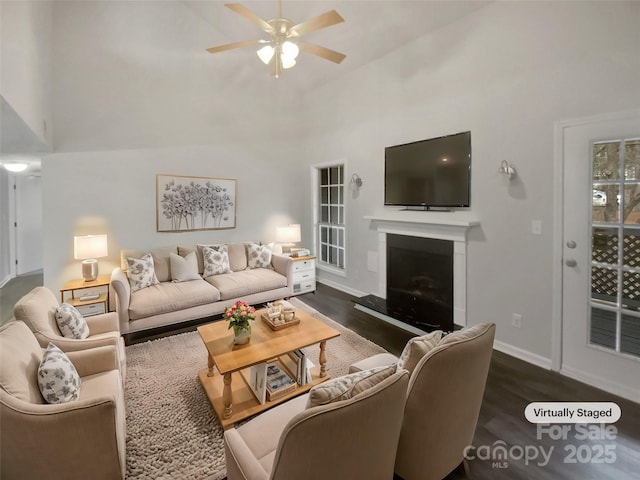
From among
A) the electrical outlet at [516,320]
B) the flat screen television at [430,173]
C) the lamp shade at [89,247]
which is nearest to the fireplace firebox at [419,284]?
the flat screen television at [430,173]

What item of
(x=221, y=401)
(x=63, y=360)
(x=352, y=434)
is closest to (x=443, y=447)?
(x=352, y=434)

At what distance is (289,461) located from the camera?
956mm

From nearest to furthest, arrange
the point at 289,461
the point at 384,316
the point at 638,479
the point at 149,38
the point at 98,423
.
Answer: the point at 289,461 → the point at 98,423 → the point at 638,479 → the point at 384,316 → the point at 149,38

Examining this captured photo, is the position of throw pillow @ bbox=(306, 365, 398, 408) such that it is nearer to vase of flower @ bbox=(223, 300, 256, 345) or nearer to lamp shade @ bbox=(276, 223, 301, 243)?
vase of flower @ bbox=(223, 300, 256, 345)

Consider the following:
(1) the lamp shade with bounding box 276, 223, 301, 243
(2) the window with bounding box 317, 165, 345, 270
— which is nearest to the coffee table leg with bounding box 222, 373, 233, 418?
(1) the lamp shade with bounding box 276, 223, 301, 243

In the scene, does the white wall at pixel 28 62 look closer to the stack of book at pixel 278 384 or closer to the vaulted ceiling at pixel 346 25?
the vaulted ceiling at pixel 346 25

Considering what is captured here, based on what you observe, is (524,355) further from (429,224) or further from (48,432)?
(48,432)

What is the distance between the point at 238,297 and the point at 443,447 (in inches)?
120

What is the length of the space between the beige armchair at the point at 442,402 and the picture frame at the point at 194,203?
4113 mm

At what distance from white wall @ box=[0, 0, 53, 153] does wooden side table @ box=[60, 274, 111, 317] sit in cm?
158

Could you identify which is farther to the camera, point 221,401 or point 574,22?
point 574,22

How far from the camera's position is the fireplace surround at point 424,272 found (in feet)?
10.9

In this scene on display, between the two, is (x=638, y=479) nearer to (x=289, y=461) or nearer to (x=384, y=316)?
(x=289, y=461)

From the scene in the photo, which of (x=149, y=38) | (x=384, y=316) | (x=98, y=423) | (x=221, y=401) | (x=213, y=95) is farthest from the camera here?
(x=213, y=95)
